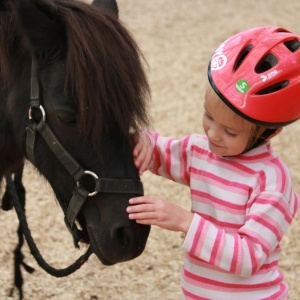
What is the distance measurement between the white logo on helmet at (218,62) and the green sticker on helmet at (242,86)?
0.08m

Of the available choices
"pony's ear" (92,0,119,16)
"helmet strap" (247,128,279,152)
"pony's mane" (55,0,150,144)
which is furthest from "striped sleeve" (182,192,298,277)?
"pony's ear" (92,0,119,16)

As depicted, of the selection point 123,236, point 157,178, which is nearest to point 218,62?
point 123,236

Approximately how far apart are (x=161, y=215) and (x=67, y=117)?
41 centimetres

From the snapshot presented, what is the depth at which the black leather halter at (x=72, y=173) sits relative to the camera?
1930 mm

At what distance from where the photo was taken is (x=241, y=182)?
6.38 feet

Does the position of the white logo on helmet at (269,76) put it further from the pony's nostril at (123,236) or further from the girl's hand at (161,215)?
the pony's nostril at (123,236)

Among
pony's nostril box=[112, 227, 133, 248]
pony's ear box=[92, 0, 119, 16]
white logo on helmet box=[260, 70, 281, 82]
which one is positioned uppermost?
white logo on helmet box=[260, 70, 281, 82]

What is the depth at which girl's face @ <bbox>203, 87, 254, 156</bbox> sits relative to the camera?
1.88 meters

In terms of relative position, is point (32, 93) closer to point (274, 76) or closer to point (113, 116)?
point (113, 116)

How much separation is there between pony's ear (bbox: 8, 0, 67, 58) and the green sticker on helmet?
0.56m

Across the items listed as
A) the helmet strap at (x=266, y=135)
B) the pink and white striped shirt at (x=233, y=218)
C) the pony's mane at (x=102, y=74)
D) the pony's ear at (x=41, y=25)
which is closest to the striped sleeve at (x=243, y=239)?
the pink and white striped shirt at (x=233, y=218)

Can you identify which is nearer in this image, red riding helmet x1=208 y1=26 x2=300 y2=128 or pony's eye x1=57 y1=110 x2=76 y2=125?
red riding helmet x1=208 y1=26 x2=300 y2=128

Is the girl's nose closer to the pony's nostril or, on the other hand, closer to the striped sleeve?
the striped sleeve

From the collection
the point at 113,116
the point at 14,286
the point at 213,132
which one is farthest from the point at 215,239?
the point at 14,286
